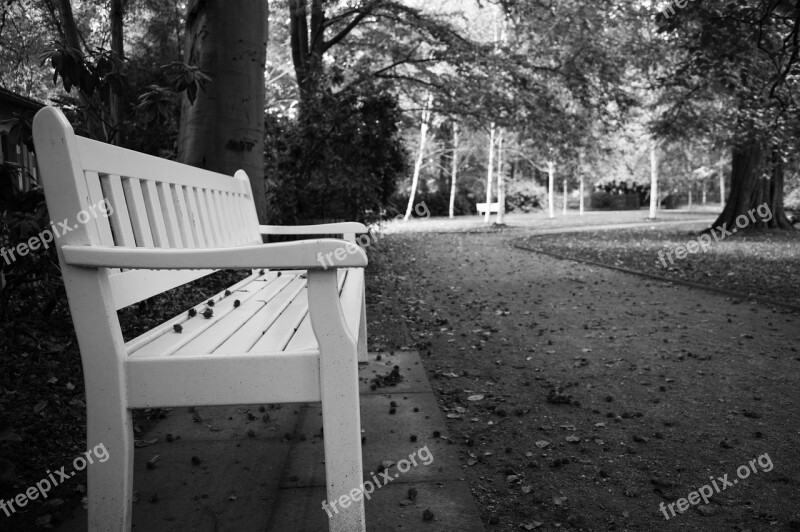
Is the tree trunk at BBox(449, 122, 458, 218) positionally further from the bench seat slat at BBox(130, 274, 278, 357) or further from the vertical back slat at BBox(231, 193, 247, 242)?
the bench seat slat at BBox(130, 274, 278, 357)

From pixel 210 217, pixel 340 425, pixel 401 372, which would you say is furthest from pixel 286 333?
pixel 401 372

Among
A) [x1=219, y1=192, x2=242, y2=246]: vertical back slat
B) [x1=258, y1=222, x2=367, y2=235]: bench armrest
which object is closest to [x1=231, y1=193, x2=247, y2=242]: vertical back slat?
[x1=219, y1=192, x2=242, y2=246]: vertical back slat

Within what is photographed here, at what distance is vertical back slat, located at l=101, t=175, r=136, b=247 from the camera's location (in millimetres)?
2242

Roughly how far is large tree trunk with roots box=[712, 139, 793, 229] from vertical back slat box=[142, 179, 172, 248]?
18.0 metres

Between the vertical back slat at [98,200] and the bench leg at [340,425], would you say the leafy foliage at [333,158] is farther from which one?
the bench leg at [340,425]

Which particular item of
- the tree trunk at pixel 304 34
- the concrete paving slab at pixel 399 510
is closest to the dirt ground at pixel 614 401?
the concrete paving slab at pixel 399 510

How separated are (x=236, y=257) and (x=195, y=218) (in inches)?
54.7

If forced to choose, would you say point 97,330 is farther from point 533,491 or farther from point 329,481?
point 533,491

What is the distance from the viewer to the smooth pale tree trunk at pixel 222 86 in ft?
18.8

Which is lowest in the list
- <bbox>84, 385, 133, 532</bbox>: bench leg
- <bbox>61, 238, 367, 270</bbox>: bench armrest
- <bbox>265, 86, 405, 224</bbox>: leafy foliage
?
<bbox>84, 385, 133, 532</bbox>: bench leg

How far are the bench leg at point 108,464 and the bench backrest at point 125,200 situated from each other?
331 millimetres

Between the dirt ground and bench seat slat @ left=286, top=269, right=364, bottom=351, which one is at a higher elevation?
bench seat slat @ left=286, top=269, right=364, bottom=351

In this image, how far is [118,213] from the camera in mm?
2273

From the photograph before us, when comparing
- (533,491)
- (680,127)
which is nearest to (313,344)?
(533,491)
